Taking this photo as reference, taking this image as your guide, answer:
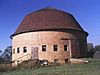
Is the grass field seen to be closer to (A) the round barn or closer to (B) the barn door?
(A) the round barn

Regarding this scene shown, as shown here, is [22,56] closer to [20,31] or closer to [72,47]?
[20,31]

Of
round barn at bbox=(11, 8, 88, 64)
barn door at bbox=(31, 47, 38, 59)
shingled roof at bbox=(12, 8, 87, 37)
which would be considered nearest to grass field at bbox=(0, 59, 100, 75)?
round barn at bbox=(11, 8, 88, 64)

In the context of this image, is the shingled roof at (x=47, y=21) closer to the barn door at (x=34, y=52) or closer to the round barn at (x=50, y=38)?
the round barn at (x=50, y=38)

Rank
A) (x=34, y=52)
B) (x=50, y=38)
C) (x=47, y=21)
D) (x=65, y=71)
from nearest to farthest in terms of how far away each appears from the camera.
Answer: (x=65, y=71)
(x=50, y=38)
(x=34, y=52)
(x=47, y=21)

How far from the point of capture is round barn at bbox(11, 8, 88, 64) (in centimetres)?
4697

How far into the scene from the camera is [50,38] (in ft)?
154

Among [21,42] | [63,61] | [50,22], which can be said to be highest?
[50,22]

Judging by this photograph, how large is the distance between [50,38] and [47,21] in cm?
353

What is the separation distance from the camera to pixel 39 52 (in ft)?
155

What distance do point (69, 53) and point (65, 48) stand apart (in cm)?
116

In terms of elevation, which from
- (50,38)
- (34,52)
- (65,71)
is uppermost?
(50,38)

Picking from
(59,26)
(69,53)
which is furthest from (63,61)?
(59,26)

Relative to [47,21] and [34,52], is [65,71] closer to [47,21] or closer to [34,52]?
[34,52]

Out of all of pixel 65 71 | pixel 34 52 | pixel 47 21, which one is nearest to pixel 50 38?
pixel 47 21
